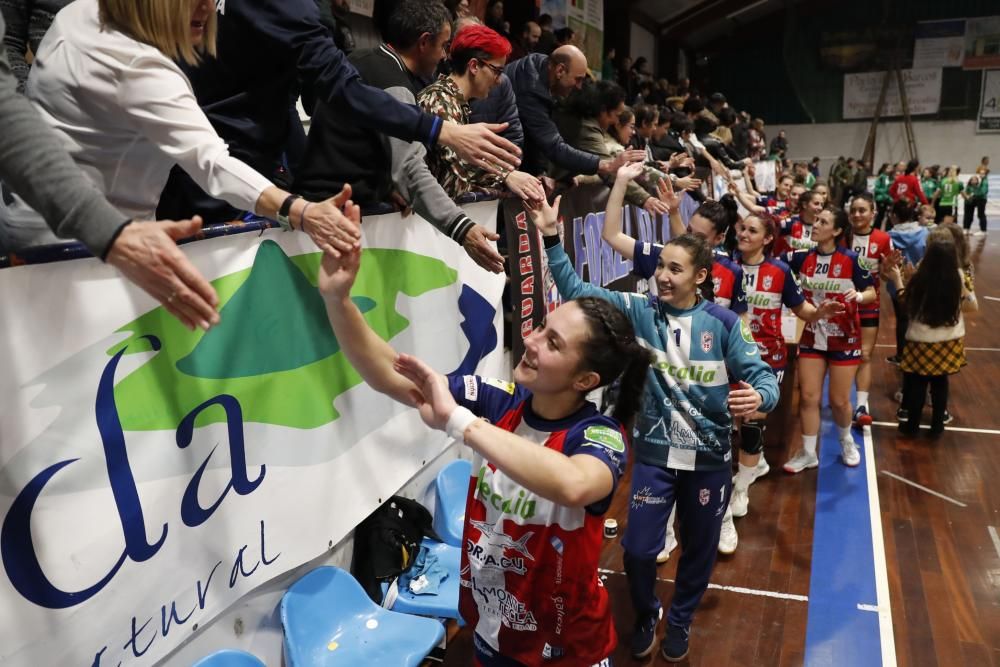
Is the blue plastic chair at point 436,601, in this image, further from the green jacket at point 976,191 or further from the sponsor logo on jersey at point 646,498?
the green jacket at point 976,191

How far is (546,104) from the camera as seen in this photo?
479 centimetres

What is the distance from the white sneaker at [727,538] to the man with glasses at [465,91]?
257cm

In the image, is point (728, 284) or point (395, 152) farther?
point (728, 284)

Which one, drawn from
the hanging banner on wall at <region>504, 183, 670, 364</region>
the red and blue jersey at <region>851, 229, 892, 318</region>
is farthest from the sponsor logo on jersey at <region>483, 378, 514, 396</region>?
the red and blue jersey at <region>851, 229, 892, 318</region>

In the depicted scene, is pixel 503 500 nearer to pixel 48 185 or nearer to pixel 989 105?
pixel 48 185

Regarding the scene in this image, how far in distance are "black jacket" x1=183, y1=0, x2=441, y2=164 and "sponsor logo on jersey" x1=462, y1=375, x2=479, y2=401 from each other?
2.56 ft

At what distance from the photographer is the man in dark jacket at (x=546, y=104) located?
4.71 meters

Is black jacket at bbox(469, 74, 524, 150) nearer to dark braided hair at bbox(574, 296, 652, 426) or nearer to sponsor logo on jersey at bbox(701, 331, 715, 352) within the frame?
sponsor logo on jersey at bbox(701, 331, 715, 352)

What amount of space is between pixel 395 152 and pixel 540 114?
81.7 inches

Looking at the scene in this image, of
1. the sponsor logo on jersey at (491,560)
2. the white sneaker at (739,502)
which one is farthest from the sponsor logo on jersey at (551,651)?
the white sneaker at (739,502)

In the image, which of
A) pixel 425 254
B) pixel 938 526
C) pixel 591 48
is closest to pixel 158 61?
pixel 425 254

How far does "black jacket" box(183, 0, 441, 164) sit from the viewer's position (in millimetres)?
2221

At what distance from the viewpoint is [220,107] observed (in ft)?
7.86

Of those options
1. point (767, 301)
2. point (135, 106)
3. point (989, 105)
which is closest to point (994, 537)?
point (767, 301)
